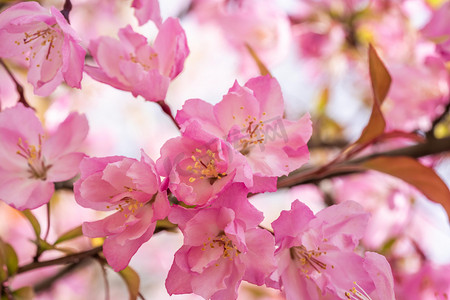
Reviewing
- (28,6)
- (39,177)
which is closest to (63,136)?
(39,177)

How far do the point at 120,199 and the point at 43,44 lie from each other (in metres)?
0.20

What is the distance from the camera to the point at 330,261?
0.54m

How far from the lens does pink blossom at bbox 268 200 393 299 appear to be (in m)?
0.52

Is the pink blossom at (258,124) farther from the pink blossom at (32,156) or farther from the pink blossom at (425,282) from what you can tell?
the pink blossom at (425,282)

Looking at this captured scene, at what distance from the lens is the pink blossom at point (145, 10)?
58 centimetres

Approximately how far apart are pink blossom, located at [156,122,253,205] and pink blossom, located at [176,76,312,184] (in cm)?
3

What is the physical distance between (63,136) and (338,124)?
0.93 m

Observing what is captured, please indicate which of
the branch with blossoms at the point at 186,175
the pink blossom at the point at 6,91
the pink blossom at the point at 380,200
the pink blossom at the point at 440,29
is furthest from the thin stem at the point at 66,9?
the pink blossom at the point at 6,91

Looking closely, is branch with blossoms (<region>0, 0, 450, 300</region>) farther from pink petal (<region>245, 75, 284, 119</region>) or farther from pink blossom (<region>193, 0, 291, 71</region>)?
pink blossom (<region>193, 0, 291, 71</region>)

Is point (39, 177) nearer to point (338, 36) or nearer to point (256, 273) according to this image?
point (256, 273)

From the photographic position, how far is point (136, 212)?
0.51 metres

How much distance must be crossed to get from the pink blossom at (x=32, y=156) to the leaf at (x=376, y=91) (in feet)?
1.16

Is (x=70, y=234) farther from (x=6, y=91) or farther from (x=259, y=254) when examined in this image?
(x=6, y=91)

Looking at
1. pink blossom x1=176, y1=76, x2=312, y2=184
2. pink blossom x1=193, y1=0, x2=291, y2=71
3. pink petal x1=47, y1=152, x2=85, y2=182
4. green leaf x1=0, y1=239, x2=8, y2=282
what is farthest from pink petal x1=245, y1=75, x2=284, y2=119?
pink blossom x1=193, y1=0, x2=291, y2=71
